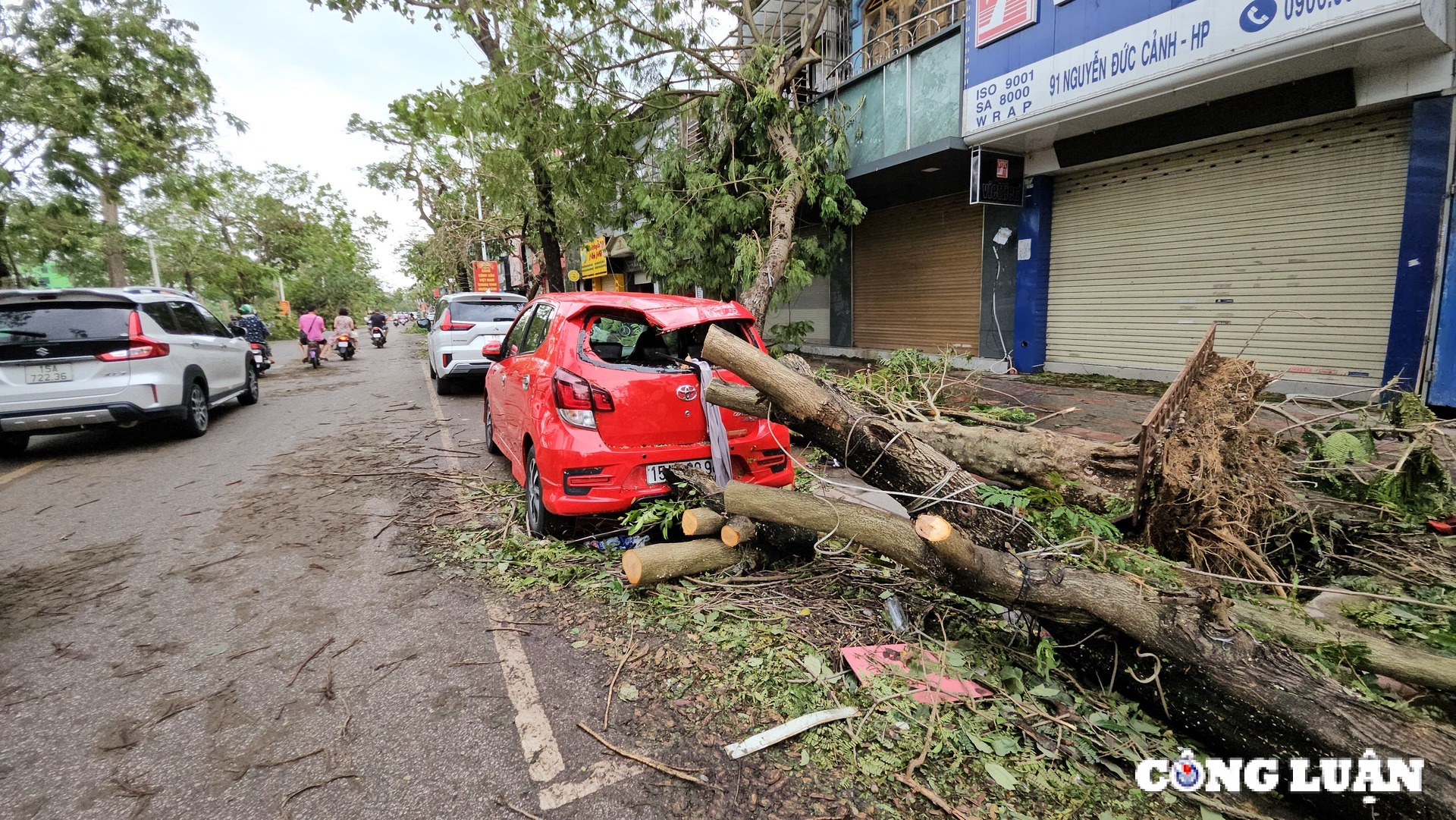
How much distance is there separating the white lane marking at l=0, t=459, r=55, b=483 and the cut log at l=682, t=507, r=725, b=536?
6.97 m

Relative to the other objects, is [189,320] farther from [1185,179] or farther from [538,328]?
[1185,179]

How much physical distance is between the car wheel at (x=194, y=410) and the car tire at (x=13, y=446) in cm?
130

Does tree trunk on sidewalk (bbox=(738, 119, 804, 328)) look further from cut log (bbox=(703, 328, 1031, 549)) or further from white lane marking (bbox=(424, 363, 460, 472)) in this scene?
cut log (bbox=(703, 328, 1031, 549))

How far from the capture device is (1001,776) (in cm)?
212

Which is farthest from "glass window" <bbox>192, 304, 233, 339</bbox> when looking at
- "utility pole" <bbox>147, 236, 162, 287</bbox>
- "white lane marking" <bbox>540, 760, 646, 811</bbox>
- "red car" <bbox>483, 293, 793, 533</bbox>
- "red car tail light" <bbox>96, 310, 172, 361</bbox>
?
"utility pole" <bbox>147, 236, 162, 287</bbox>

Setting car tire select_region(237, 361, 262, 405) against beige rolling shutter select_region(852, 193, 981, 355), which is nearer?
car tire select_region(237, 361, 262, 405)

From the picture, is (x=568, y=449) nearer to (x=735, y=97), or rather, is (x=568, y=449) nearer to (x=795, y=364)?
(x=795, y=364)

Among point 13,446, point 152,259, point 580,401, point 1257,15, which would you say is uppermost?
point 152,259

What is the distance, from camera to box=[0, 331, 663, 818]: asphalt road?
2.11 m

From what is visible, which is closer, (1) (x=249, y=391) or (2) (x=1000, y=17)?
(2) (x=1000, y=17)

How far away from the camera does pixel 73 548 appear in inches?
168

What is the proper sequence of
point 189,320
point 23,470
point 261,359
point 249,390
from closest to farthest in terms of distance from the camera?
point 23,470
point 189,320
point 249,390
point 261,359

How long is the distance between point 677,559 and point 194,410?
7.49m

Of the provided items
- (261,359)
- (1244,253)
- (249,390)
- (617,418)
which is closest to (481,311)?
(249,390)
